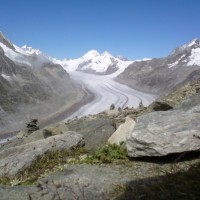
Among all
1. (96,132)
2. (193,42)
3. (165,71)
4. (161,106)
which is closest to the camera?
(96,132)

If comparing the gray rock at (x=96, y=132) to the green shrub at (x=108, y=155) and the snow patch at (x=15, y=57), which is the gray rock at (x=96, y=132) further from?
the snow patch at (x=15, y=57)

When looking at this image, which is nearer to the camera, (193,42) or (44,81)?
(44,81)

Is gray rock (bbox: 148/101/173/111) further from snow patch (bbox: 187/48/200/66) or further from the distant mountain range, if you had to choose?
snow patch (bbox: 187/48/200/66)

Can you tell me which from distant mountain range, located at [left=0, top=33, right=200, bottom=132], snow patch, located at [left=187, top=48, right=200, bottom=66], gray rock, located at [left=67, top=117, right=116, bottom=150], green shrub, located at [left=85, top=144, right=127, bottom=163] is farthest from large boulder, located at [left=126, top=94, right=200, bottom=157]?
snow patch, located at [left=187, top=48, right=200, bottom=66]

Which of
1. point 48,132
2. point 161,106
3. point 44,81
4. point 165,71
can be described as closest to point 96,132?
point 161,106

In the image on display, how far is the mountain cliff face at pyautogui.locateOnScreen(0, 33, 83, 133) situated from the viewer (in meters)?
63.6

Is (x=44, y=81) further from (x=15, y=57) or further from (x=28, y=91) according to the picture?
(x=28, y=91)

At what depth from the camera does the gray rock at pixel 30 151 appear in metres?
11.6

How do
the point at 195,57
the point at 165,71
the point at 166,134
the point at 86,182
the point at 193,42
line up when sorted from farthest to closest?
the point at 193,42 → the point at 195,57 → the point at 165,71 → the point at 166,134 → the point at 86,182

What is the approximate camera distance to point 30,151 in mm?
12289

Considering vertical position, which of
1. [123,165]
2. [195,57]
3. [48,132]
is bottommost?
[48,132]

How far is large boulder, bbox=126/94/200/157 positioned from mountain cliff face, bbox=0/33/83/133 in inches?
1793

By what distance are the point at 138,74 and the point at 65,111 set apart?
247 ft

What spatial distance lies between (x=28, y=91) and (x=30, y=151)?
66.8 m
